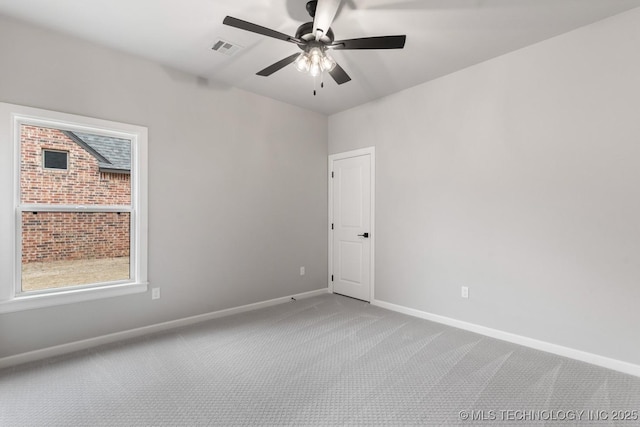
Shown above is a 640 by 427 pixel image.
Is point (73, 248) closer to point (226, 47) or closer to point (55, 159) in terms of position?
point (55, 159)

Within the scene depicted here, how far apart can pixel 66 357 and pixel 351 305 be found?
117 inches

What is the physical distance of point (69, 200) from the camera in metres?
2.82

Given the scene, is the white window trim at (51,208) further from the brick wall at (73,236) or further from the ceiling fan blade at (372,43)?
the ceiling fan blade at (372,43)

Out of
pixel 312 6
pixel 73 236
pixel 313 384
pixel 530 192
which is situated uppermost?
pixel 312 6

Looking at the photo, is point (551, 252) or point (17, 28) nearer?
point (17, 28)

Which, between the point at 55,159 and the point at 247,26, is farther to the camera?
the point at 55,159

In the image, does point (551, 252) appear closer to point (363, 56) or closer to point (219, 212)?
point (363, 56)

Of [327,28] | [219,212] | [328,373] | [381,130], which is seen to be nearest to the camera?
[327,28]

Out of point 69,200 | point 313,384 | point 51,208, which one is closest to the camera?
point 313,384

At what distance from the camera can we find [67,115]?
273 centimetres

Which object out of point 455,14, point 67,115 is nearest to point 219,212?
point 67,115

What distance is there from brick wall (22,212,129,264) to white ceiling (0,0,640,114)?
5.23 feet

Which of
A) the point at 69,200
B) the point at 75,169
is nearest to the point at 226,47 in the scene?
the point at 75,169

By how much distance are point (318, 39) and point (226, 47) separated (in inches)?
47.3
